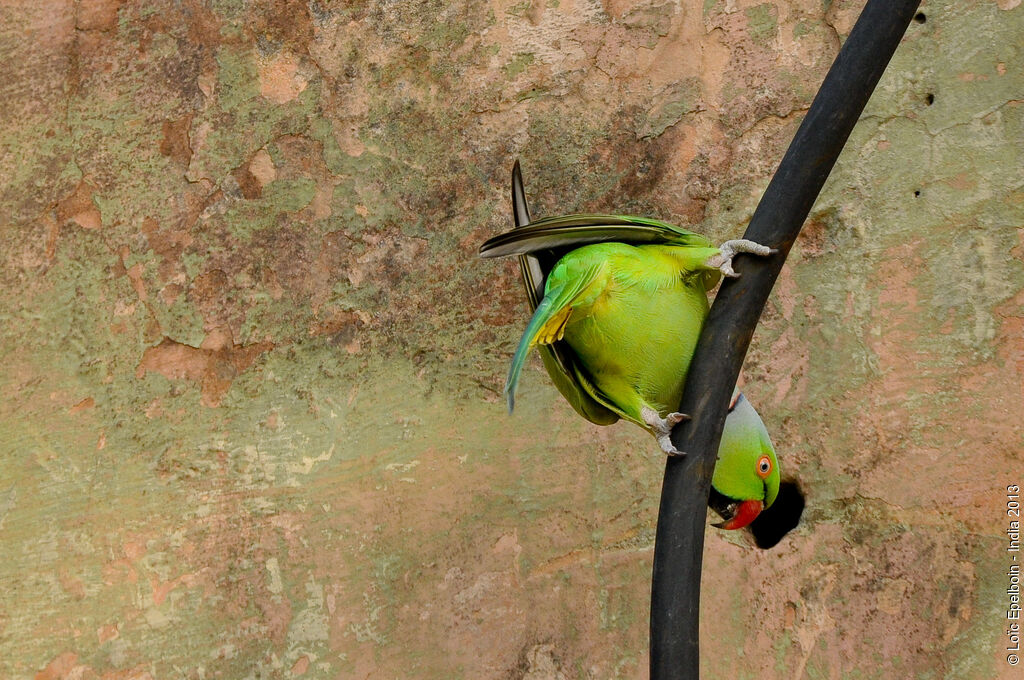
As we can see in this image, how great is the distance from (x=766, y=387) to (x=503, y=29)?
1503 millimetres

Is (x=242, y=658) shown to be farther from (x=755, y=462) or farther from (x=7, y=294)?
(x=755, y=462)

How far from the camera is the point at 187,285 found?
3.39 m

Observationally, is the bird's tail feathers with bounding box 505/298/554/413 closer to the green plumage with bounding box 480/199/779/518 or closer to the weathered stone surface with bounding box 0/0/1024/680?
the green plumage with bounding box 480/199/779/518

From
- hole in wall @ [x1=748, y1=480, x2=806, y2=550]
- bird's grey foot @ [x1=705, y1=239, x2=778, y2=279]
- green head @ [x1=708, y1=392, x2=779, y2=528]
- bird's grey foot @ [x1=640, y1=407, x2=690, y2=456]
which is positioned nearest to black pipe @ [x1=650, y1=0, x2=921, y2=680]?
bird's grey foot @ [x1=705, y1=239, x2=778, y2=279]

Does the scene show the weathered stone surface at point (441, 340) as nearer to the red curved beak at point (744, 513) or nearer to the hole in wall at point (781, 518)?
the hole in wall at point (781, 518)

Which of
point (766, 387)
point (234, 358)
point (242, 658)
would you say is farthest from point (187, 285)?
point (766, 387)

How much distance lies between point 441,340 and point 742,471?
1.29 meters

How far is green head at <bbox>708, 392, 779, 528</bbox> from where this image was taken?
2.30 meters

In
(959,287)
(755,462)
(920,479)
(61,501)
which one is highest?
(959,287)

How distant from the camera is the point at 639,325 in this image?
2.23 meters

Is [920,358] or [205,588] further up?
[920,358]

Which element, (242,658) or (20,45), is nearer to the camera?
(242,658)

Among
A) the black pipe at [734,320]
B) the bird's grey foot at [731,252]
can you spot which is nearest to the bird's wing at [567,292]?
the bird's grey foot at [731,252]

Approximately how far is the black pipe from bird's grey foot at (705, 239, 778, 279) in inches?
0.5
